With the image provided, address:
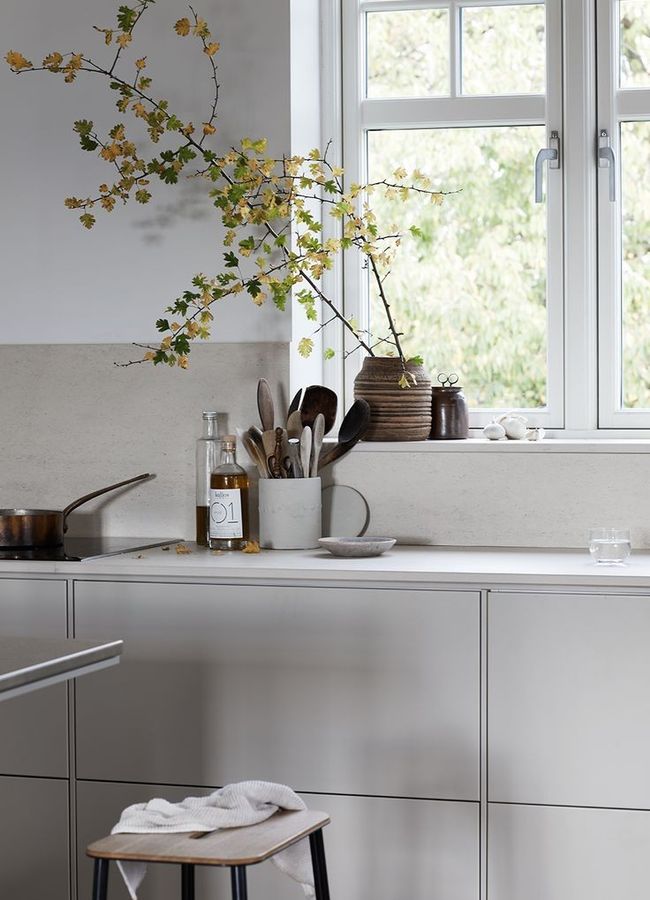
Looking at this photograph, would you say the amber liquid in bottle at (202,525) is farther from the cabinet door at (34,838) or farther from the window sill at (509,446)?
→ the cabinet door at (34,838)

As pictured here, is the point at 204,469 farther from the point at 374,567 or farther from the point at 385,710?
the point at 385,710

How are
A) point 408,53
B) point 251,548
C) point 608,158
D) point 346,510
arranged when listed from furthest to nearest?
point 408,53, point 608,158, point 346,510, point 251,548

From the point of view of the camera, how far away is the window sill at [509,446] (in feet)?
9.99

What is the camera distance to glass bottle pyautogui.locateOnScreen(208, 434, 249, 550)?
298 centimetres

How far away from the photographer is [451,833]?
2613 millimetres

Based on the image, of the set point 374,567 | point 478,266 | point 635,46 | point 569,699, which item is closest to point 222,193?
point 478,266

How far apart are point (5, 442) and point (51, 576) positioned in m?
0.66

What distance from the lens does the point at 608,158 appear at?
3.28 meters

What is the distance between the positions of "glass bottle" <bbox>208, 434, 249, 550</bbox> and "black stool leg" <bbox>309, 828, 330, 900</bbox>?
1.12 meters

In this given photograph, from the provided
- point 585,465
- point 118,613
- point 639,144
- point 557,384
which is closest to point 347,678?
point 118,613

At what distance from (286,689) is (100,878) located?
2.78ft

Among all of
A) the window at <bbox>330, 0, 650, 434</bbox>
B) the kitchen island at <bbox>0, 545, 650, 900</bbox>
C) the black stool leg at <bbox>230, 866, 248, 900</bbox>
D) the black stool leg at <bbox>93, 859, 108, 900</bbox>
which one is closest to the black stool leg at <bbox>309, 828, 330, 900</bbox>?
the black stool leg at <bbox>230, 866, 248, 900</bbox>

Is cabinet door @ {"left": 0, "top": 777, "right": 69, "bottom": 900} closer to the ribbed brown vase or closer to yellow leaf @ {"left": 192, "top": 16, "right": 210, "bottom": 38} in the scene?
the ribbed brown vase

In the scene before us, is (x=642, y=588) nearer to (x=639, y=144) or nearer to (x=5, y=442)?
(x=639, y=144)
